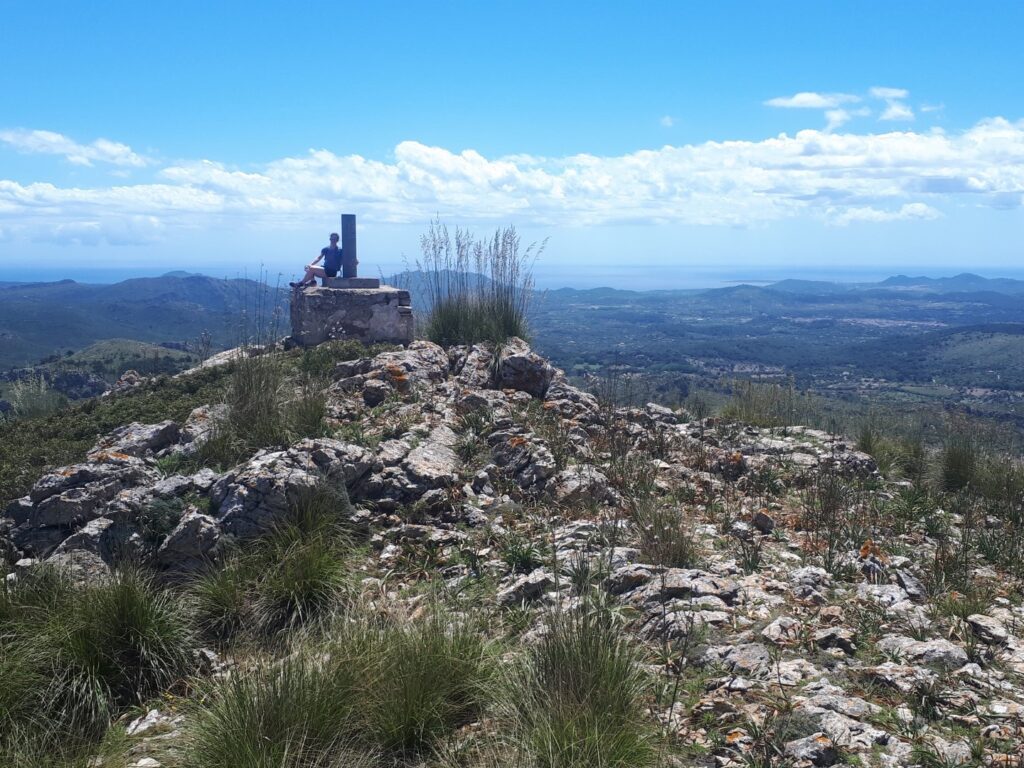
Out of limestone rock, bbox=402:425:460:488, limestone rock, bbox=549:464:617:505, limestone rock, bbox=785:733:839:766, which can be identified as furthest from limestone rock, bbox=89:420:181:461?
limestone rock, bbox=785:733:839:766

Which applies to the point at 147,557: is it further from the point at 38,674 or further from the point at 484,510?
the point at 484,510

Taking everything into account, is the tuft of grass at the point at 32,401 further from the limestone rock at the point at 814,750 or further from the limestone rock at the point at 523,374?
the limestone rock at the point at 814,750

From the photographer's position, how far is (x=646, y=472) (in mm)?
7484

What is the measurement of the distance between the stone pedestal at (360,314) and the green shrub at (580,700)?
10.4 m

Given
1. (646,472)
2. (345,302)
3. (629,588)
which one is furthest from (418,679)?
(345,302)

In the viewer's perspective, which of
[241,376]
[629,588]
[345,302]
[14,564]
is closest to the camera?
[629,588]

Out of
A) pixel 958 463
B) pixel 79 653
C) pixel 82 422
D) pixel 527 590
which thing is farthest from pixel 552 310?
pixel 79 653

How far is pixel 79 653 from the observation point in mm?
4082

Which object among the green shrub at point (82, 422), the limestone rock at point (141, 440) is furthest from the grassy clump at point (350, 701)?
the green shrub at point (82, 422)

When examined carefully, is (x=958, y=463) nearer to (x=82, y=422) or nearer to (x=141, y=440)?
(x=141, y=440)

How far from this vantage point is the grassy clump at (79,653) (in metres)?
3.78

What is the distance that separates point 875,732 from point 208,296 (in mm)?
168055

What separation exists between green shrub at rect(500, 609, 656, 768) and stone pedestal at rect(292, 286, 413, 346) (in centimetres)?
1044

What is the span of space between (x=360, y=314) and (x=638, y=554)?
9.35 m
